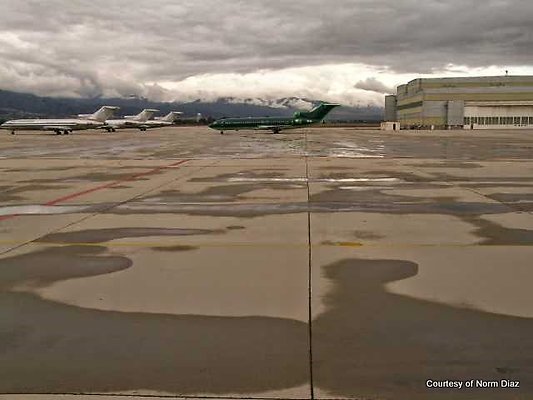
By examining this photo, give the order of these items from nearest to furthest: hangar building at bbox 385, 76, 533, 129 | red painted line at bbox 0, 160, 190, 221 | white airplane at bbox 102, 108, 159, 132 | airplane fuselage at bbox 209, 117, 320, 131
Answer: red painted line at bbox 0, 160, 190, 221, airplane fuselage at bbox 209, 117, 320, 131, white airplane at bbox 102, 108, 159, 132, hangar building at bbox 385, 76, 533, 129

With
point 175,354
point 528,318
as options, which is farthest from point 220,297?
point 528,318

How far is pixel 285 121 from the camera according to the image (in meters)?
77.9

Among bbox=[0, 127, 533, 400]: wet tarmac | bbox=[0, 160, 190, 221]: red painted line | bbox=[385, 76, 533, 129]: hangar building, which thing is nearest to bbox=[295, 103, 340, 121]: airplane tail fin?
bbox=[0, 160, 190, 221]: red painted line

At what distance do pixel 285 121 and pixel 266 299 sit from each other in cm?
7338

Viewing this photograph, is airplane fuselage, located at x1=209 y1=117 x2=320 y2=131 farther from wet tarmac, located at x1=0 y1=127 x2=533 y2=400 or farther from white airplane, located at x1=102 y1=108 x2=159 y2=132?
wet tarmac, located at x1=0 y1=127 x2=533 y2=400

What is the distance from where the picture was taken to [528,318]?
212 inches

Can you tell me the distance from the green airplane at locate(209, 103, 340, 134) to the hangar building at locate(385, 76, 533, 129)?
215 feet

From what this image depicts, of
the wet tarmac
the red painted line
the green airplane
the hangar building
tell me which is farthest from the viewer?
the hangar building

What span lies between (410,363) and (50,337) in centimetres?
370

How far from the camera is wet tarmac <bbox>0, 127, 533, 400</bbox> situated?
4234mm

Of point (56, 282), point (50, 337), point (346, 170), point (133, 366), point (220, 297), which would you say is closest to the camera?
point (133, 366)

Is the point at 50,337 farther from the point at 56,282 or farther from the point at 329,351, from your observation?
the point at 329,351

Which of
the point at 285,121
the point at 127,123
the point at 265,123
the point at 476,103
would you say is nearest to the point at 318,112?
the point at 285,121

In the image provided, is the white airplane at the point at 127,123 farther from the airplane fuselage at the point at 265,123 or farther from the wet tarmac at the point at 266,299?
the wet tarmac at the point at 266,299
